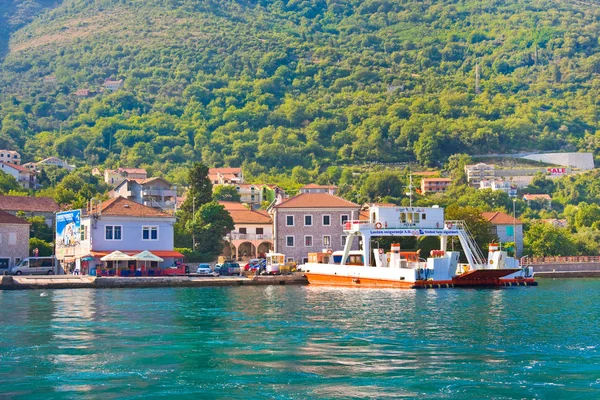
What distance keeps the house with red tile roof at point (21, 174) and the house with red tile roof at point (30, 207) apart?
4749 centimetres

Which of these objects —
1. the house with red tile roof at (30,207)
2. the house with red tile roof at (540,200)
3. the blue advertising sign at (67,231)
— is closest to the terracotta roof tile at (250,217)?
the house with red tile roof at (30,207)

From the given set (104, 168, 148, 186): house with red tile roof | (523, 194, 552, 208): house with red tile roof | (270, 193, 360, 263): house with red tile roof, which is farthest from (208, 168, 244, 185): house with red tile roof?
(270, 193, 360, 263): house with red tile roof

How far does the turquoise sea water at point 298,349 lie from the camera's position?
76.3 ft

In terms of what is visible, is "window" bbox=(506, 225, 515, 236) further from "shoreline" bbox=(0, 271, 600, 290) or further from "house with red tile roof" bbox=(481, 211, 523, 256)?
"shoreline" bbox=(0, 271, 600, 290)

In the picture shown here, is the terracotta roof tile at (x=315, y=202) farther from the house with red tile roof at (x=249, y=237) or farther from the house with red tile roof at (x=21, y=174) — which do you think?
the house with red tile roof at (x=21, y=174)

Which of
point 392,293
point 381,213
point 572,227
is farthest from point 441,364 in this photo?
point 572,227

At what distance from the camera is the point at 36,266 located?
69.8 m

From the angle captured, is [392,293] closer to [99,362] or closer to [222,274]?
[222,274]

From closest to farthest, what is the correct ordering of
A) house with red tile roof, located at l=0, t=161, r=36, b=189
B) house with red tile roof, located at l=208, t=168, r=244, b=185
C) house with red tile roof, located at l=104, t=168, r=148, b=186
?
house with red tile roof, located at l=0, t=161, r=36, b=189
house with red tile roof, located at l=104, t=168, r=148, b=186
house with red tile roof, located at l=208, t=168, r=244, b=185

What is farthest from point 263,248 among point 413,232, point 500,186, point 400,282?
point 500,186

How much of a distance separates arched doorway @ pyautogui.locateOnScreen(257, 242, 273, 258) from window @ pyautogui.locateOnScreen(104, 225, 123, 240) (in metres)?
22.2

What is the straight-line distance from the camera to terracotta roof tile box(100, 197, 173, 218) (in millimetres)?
67188

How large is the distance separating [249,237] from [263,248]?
168 centimetres

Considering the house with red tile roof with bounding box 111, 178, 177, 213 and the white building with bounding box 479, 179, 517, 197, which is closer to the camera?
the house with red tile roof with bounding box 111, 178, 177, 213
